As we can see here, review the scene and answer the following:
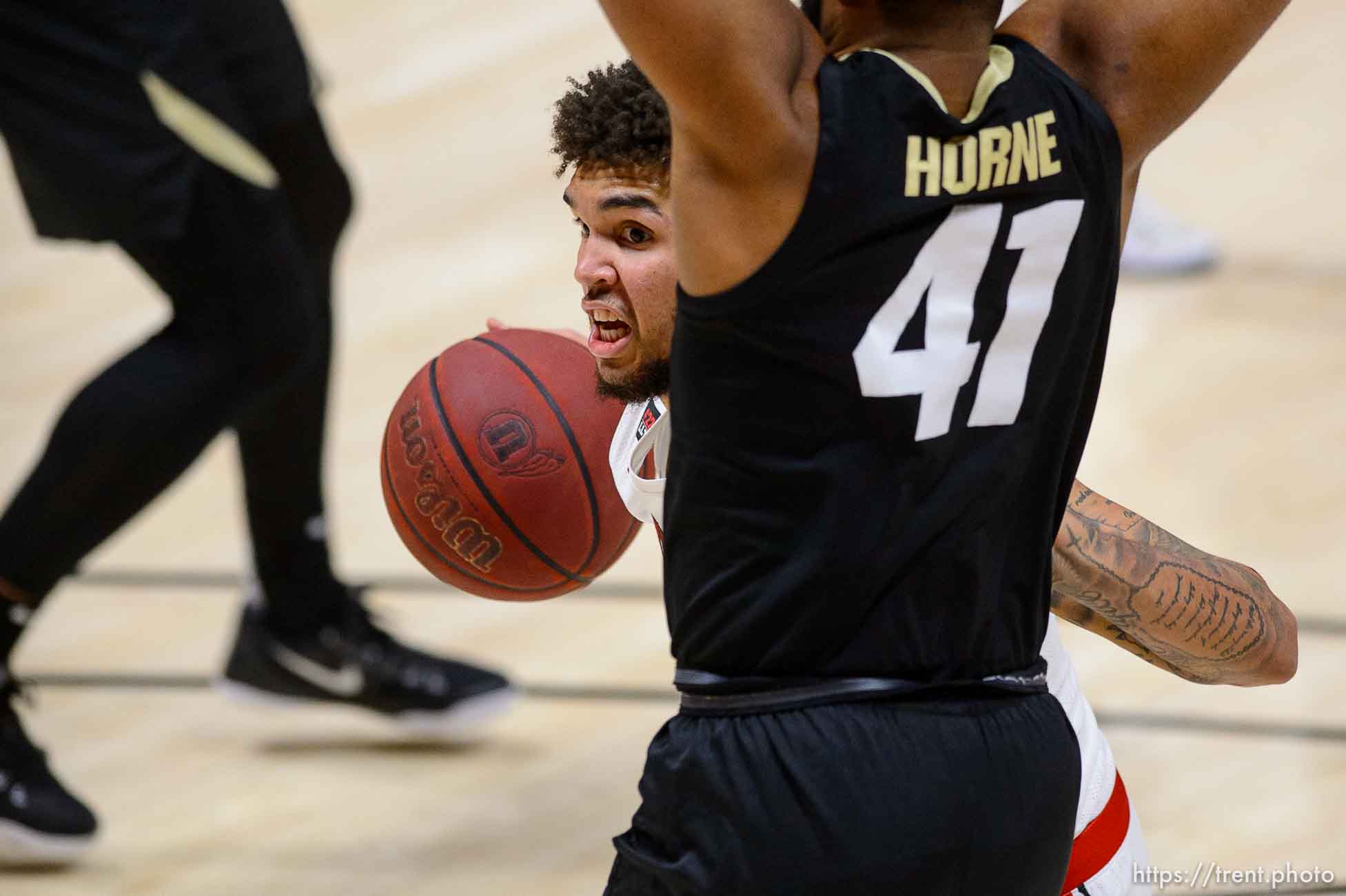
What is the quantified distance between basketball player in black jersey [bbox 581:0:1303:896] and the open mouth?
27 cm

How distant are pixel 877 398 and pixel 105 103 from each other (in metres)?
1.70

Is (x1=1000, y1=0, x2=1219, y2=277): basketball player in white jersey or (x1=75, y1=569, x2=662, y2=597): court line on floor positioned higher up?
(x1=1000, y1=0, x2=1219, y2=277): basketball player in white jersey

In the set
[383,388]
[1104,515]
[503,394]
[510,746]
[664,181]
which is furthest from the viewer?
[383,388]

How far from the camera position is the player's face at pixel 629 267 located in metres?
1.64

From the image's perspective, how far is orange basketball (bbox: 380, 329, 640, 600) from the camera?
6.58 ft

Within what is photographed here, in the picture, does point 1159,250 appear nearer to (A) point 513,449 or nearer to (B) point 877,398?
(A) point 513,449

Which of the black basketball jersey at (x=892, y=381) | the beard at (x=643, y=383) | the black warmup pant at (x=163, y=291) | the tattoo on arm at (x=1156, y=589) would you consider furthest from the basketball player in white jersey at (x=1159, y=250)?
the black basketball jersey at (x=892, y=381)

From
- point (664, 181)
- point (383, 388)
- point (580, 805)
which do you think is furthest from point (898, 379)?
point (383, 388)

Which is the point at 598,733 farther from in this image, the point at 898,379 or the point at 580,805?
the point at 898,379

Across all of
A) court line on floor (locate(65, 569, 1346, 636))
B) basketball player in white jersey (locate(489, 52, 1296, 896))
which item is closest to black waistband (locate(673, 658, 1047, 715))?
basketball player in white jersey (locate(489, 52, 1296, 896))

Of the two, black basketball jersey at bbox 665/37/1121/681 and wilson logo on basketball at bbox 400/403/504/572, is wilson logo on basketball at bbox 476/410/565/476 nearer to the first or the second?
wilson logo on basketball at bbox 400/403/504/572

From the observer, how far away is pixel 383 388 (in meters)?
4.69

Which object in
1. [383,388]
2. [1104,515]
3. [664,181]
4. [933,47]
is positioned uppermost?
[933,47]

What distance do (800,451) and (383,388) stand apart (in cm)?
340
